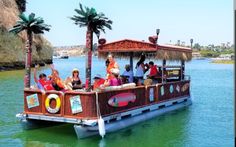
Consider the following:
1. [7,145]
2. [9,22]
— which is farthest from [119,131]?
[9,22]

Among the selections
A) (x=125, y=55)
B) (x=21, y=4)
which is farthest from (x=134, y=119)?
(x=21, y=4)

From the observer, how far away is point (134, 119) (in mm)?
15305

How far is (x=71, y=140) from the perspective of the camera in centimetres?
1306

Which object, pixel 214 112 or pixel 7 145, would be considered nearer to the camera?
pixel 7 145

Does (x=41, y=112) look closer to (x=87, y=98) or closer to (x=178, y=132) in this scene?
(x=87, y=98)

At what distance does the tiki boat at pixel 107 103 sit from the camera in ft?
42.0

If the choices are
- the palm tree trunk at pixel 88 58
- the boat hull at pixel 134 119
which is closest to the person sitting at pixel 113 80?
the palm tree trunk at pixel 88 58

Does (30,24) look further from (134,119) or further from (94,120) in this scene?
(134,119)

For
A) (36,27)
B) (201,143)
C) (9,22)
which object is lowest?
(201,143)

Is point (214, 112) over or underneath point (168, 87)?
underneath

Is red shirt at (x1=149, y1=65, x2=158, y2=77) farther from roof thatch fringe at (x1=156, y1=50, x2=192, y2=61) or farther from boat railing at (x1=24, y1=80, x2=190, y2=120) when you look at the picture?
boat railing at (x1=24, y1=80, x2=190, y2=120)

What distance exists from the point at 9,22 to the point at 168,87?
52076mm

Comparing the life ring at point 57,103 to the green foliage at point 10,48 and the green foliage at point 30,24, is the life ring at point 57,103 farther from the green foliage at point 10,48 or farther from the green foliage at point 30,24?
the green foliage at point 10,48

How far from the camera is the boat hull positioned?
12.9m
